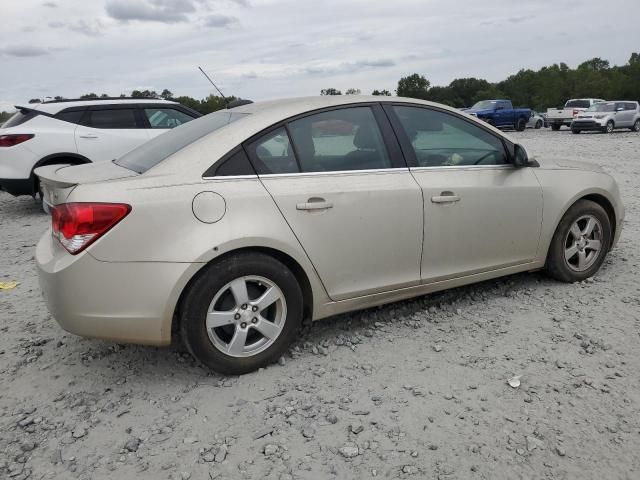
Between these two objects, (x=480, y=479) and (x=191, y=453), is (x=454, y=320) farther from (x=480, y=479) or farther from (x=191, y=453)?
(x=191, y=453)

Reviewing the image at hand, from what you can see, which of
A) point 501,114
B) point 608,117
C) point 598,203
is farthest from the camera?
→ point 501,114

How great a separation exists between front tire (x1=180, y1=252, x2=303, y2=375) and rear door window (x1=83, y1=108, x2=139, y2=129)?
6477 millimetres

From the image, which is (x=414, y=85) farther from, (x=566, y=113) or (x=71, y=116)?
(x=71, y=116)

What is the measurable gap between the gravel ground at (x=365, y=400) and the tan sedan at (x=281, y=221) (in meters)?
0.29

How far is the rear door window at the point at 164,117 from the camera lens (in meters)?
8.93

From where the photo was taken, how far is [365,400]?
2900 millimetres

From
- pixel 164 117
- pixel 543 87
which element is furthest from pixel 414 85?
pixel 164 117

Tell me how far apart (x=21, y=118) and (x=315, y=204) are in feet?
22.5

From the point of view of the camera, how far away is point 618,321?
3.73m

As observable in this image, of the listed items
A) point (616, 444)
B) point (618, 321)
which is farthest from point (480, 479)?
point (618, 321)

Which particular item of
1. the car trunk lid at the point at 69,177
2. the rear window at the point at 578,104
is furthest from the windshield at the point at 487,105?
the car trunk lid at the point at 69,177

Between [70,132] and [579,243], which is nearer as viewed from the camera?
[579,243]

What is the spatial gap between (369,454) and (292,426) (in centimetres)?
43

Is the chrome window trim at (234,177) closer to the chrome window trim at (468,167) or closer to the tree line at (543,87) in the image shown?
the chrome window trim at (468,167)
